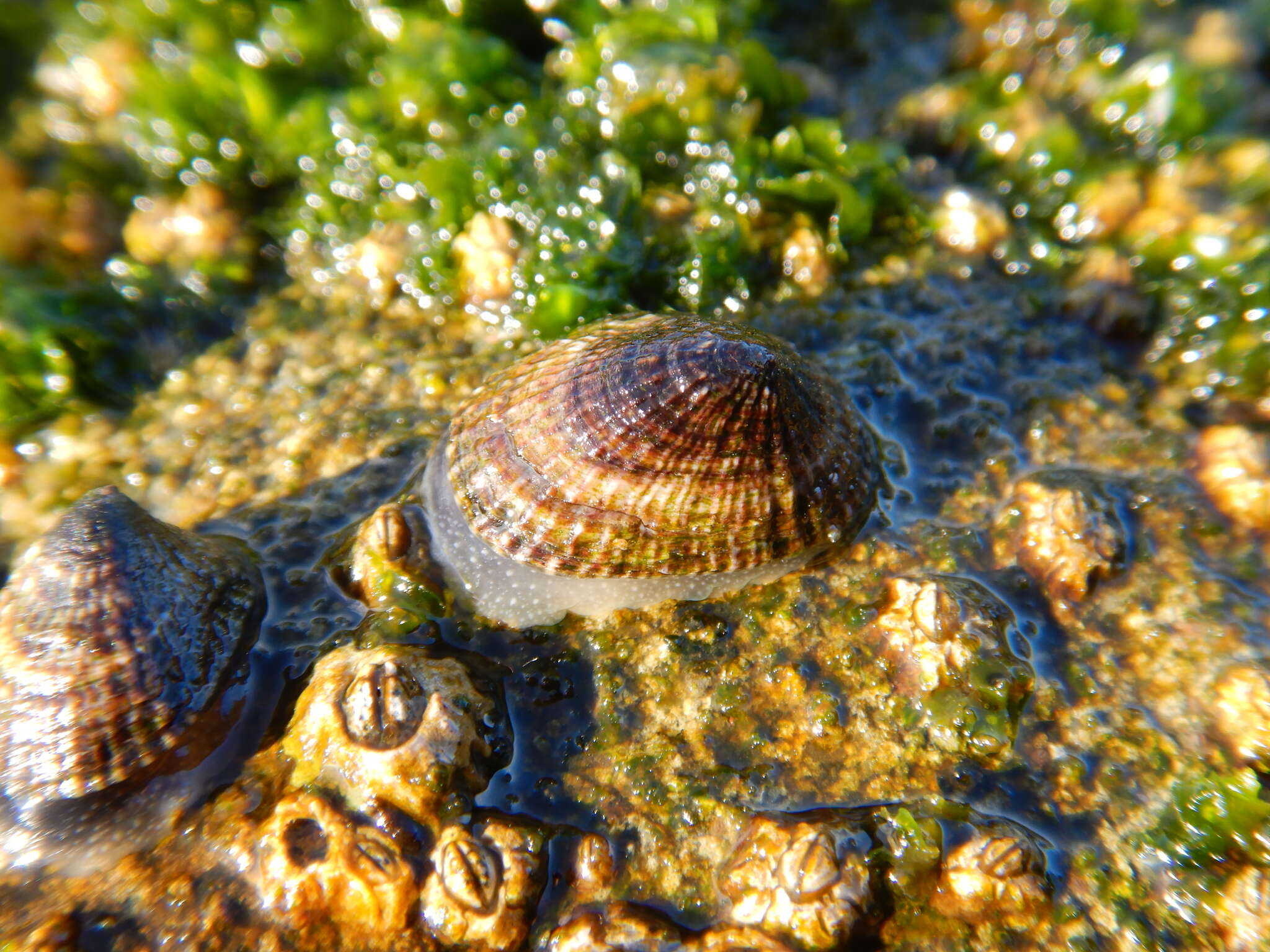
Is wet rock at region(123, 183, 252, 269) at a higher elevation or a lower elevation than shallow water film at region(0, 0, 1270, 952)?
higher

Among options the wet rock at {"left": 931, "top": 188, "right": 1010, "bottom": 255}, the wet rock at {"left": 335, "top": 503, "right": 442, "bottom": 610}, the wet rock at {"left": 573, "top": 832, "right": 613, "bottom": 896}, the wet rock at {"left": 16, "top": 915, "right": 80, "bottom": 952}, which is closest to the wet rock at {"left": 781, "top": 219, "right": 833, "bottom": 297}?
the wet rock at {"left": 931, "top": 188, "right": 1010, "bottom": 255}

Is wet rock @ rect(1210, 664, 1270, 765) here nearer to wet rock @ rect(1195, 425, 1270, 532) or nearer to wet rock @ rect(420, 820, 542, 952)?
wet rock @ rect(1195, 425, 1270, 532)

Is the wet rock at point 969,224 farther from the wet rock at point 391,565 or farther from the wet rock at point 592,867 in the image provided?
the wet rock at point 592,867

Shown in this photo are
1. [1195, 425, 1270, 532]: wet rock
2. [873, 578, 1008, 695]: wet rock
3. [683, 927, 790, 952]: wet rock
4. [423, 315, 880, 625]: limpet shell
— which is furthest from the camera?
[1195, 425, 1270, 532]: wet rock

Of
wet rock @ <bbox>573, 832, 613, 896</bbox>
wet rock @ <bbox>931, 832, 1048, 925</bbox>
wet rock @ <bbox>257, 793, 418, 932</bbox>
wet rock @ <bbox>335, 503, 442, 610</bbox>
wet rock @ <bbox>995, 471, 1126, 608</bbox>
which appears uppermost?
wet rock @ <bbox>335, 503, 442, 610</bbox>

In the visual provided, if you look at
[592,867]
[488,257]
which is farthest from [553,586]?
[488,257]

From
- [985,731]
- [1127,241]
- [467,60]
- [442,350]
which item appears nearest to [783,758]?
[985,731]

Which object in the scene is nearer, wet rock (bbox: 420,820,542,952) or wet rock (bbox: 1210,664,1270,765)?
wet rock (bbox: 420,820,542,952)

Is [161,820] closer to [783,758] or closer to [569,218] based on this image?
[783,758]

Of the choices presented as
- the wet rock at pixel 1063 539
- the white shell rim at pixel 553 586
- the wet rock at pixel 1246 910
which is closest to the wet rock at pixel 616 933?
the white shell rim at pixel 553 586
